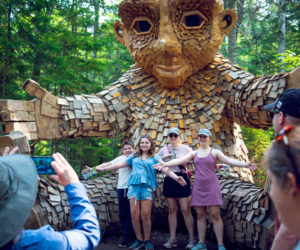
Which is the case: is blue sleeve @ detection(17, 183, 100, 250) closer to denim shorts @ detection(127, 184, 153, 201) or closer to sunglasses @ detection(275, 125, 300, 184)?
sunglasses @ detection(275, 125, 300, 184)

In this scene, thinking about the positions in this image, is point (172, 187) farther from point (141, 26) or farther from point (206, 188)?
point (141, 26)

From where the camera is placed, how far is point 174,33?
3.31m

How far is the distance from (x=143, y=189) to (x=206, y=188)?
61 centimetres

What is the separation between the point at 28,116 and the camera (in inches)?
118

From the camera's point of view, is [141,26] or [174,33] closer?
[174,33]

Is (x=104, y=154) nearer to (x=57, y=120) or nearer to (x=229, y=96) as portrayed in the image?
(x=57, y=120)

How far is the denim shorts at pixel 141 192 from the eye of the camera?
292 centimetres

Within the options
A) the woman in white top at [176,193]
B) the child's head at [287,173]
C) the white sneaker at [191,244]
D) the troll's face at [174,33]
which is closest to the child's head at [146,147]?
the woman in white top at [176,193]

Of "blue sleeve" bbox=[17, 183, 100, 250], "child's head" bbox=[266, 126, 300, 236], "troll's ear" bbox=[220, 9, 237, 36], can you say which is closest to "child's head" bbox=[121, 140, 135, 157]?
"troll's ear" bbox=[220, 9, 237, 36]

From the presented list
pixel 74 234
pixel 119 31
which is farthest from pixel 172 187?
pixel 119 31

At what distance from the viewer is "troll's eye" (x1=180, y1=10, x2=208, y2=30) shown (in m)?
3.35

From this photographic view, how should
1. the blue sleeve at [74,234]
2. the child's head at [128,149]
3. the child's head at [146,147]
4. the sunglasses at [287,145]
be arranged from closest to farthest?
the sunglasses at [287,145], the blue sleeve at [74,234], the child's head at [146,147], the child's head at [128,149]

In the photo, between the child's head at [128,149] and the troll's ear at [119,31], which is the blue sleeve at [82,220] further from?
the troll's ear at [119,31]

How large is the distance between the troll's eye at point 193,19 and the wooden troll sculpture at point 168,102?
0.04 ft
